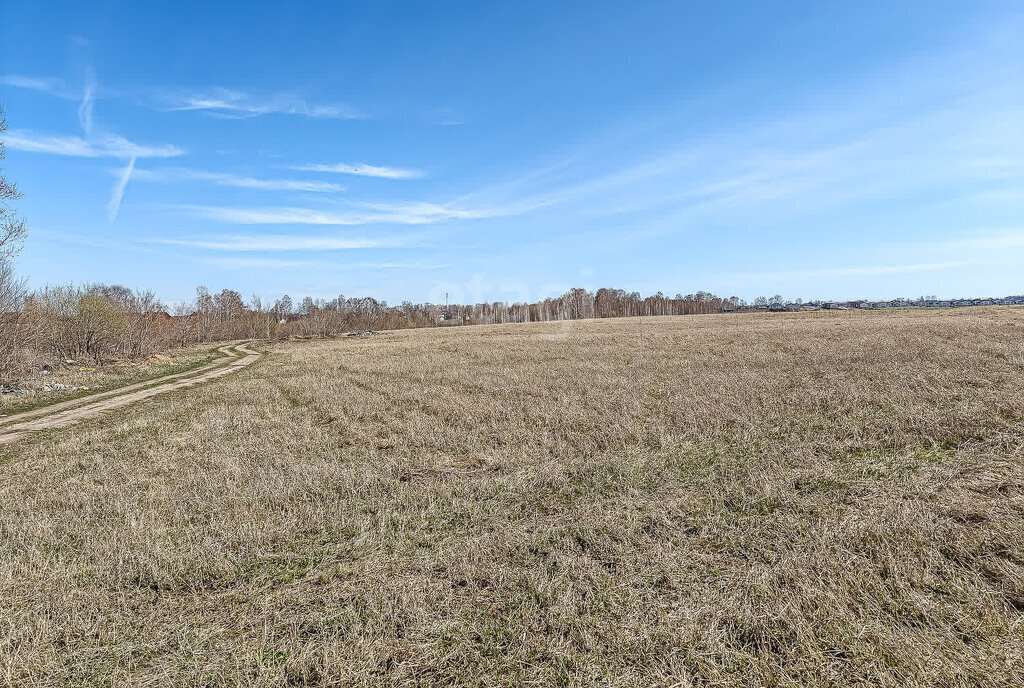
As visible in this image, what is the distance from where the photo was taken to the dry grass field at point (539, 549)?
14.6ft

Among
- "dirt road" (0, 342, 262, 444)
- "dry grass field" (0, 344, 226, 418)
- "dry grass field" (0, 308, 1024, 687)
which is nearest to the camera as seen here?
"dry grass field" (0, 308, 1024, 687)

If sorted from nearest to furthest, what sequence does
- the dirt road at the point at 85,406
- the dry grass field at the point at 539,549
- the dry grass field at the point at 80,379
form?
the dry grass field at the point at 539,549
the dirt road at the point at 85,406
the dry grass field at the point at 80,379

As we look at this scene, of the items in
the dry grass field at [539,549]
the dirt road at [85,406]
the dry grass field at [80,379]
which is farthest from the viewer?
the dry grass field at [80,379]

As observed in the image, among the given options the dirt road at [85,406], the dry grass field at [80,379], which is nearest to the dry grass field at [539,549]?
the dirt road at [85,406]

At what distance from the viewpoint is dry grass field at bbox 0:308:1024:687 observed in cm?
445

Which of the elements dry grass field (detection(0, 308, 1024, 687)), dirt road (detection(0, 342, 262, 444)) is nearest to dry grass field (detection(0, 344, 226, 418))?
dirt road (detection(0, 342, 262, 444))

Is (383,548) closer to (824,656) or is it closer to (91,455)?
(824,656)

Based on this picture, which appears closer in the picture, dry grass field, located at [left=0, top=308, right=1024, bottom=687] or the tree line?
dry grass field, located at [left=0, top=308, right=1024, bottom=687]

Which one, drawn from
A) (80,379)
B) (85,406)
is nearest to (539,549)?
(85,406)

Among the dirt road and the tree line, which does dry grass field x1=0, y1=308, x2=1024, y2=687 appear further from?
the tree line

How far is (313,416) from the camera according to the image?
17391mm

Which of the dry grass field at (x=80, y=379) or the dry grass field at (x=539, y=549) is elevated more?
the dry grass field at (x=80, y=379)

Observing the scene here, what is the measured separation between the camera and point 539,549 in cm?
668

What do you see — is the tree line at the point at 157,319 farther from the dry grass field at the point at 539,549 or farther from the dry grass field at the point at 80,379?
the dry grass field at the point at 539,549
